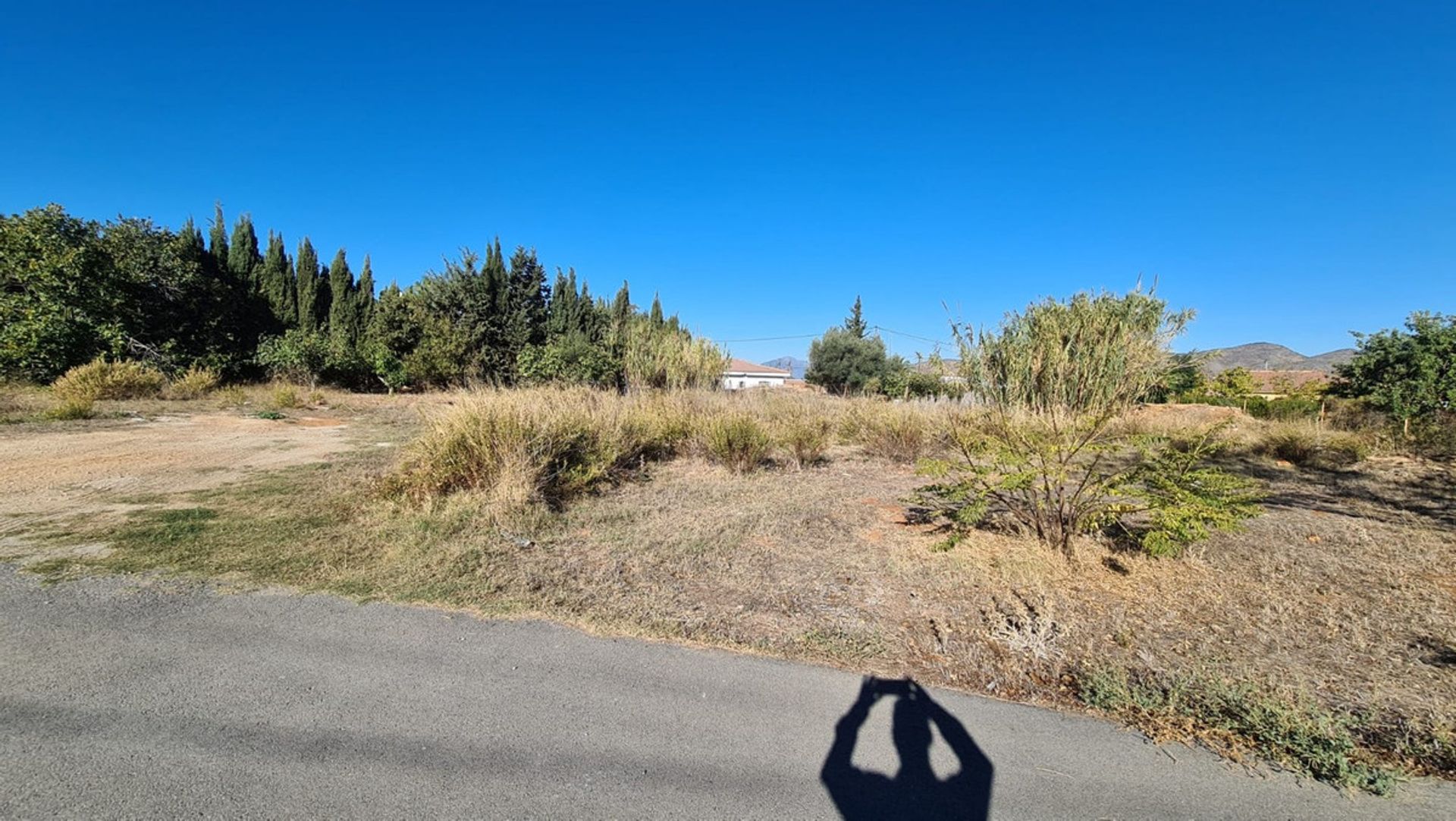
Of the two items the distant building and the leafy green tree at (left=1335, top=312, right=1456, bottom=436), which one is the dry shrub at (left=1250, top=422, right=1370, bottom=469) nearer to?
the leafy green tree at (left=1335, top=312, right=1456, bottom=436)

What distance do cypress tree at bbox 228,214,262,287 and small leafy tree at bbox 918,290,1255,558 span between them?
108 ft

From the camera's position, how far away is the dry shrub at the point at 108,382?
12.0 m

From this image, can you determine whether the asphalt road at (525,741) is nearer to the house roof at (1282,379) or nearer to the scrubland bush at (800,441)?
the scrubland bush at (800,441)

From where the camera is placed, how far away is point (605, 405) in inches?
340

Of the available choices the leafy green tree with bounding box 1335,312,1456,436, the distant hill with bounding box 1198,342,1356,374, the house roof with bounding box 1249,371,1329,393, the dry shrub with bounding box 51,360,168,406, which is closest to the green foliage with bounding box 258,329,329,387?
the dry shrub with bounding box 51,360,168,406

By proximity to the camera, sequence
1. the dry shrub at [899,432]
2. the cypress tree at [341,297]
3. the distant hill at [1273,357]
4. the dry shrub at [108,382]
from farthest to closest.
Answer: the distant hill at [1273,357]
the cypress tree at [341,297]
the dry shrub at [108,382]
the dry shrub at [899,432]

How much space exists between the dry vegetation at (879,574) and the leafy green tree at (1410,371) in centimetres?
576

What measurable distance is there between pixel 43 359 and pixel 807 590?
2136 centimetres

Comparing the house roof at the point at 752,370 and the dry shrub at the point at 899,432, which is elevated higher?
the house roof at the point at 752,370

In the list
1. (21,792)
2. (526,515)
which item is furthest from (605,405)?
(21,792)

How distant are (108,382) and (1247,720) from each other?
20852mm

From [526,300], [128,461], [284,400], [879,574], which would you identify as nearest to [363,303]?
[526,300]

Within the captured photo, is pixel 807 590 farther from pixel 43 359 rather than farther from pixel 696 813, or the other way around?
pixel 43 359

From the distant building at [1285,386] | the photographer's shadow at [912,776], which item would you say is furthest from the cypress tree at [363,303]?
the distant building at [1285,386]
